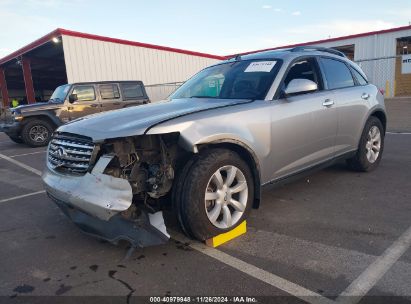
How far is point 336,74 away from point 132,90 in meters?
8.51

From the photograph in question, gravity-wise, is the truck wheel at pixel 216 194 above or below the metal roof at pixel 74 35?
below

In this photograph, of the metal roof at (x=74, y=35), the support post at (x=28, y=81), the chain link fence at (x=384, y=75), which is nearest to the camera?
the metal roof at (x=74, y=35)

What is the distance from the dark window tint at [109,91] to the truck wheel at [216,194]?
354 inches

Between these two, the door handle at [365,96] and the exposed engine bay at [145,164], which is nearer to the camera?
the exposed engine bay at [145,164]

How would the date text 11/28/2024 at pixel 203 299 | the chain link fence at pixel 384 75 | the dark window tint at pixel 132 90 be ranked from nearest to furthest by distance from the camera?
the date text 11/28/2024 at pixel 203 299
the dark window tint at pixel 132 90
the chain link fence at pixel 384 75

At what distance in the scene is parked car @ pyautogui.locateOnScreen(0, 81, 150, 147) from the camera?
10.3m

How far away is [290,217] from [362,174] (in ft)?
6.88

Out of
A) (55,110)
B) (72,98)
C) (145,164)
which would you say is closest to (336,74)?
(145,164)

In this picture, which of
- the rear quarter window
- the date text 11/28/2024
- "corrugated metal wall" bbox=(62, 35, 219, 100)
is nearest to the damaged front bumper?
the date text 11/28/2024

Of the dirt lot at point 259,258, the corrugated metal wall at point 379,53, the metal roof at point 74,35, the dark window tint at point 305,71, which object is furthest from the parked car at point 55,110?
the corrugated metal wall at point 379,53

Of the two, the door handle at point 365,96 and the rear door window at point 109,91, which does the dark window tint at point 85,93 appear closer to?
the rear door window at point 109,91

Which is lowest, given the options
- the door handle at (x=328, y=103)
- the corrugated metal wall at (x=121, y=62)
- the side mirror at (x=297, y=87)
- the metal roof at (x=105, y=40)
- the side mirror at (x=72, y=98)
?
the door handle at (x=328, y=103)

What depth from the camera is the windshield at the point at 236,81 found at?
3.68m

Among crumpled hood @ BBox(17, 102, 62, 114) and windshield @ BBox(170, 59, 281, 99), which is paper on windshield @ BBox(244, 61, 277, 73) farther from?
crumpled hood @ BBox(17, 102, 62, 114)
